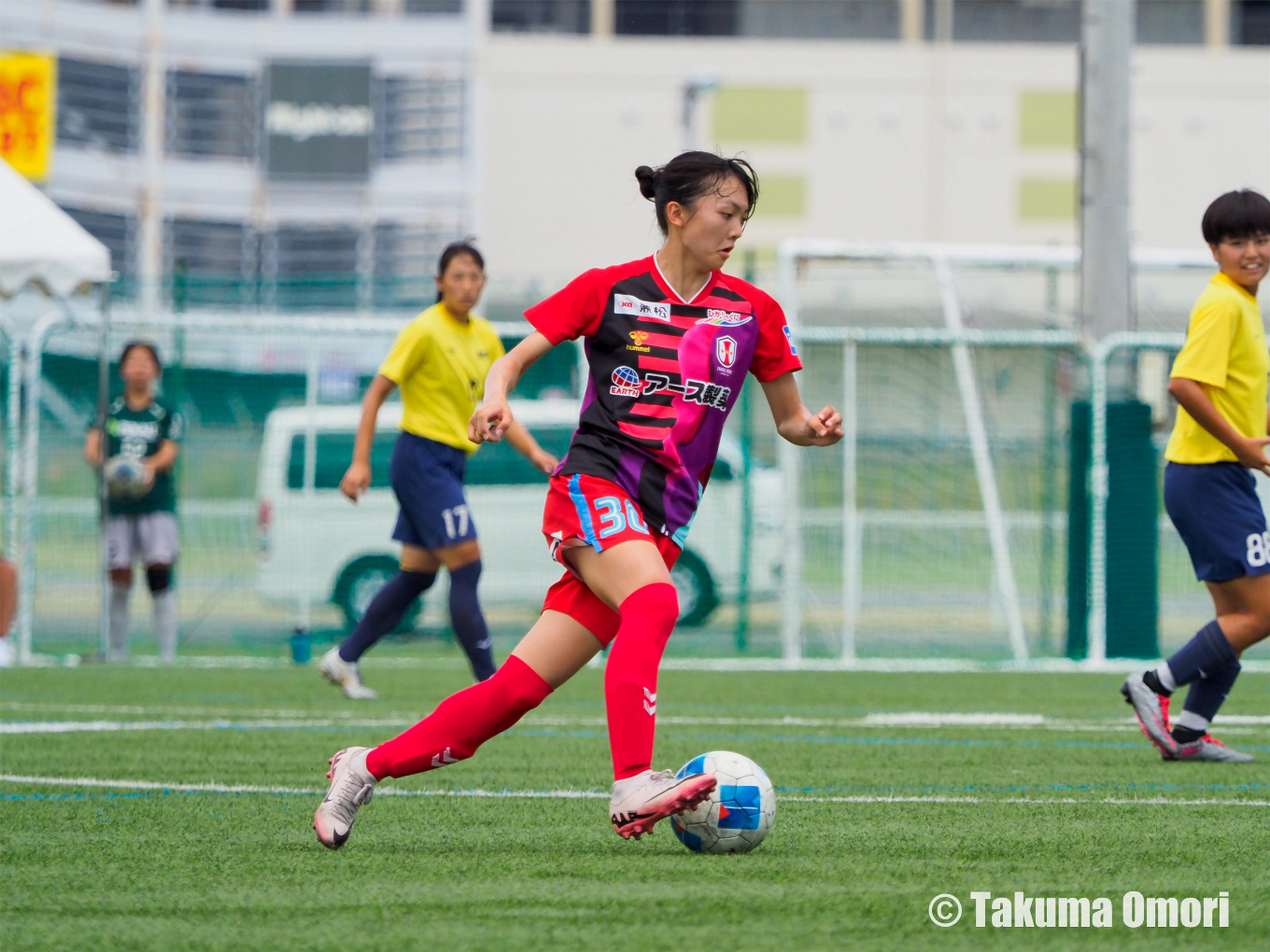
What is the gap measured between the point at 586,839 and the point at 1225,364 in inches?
116

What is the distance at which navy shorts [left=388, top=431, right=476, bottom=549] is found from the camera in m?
8.18

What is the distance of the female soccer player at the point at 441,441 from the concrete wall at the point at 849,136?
99.8 feet

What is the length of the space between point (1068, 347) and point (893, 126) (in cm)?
2784

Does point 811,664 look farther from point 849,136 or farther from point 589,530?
point 849,136

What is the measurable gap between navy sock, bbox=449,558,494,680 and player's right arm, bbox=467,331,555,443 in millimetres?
3949

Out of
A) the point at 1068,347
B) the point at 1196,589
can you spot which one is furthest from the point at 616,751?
the point at 1196,589

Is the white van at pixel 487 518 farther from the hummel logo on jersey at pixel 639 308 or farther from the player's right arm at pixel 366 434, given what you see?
the hummel logo on jersey at pixel 639 308

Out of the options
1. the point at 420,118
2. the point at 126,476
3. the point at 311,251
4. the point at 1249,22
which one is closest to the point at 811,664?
the point at 126,476

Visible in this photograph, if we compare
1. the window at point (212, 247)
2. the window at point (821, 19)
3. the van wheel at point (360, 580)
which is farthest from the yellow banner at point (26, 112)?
the window at point (821, 19)

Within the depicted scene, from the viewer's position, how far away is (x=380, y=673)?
10617 mm

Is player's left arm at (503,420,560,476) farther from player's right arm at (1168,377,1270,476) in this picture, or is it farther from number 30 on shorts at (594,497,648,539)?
number 30 on shorts at (594,497,648,539)

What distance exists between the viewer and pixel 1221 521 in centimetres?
613

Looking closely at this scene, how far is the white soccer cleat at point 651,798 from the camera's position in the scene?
3.96 m

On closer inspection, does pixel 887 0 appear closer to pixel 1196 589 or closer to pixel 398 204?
pixel 398 204
